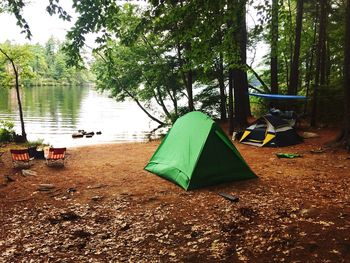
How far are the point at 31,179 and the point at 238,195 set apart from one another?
233 inches

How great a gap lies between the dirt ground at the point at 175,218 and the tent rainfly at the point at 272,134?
2.96 meters

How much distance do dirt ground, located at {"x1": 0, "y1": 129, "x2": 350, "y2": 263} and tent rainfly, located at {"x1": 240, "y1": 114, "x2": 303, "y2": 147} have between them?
2.96 m

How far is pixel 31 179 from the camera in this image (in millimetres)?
Answer: 8852

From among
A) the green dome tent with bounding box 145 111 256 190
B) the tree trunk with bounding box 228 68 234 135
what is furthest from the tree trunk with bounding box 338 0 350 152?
the tree trunk with bounding box 228 68 234 135

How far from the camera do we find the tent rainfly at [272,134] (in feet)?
40.9

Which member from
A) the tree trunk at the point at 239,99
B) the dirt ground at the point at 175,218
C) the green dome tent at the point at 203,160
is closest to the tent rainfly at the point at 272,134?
the tree trunk at the point at 239,99

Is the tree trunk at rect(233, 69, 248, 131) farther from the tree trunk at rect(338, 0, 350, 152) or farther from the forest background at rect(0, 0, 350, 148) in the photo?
the tree trunk at rect(338, 0, 350, 152)

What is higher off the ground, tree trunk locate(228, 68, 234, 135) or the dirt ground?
tree trunk locate(228, 68, 234, 135)

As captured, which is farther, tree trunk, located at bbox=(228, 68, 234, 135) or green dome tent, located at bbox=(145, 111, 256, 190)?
tree trunk, located at bbox=(228, 68, 234, 135)

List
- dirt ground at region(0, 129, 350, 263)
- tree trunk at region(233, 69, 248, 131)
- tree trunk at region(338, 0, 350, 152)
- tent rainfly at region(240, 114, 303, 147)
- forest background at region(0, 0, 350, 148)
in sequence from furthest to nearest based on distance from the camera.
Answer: tree trunk at region(233, 69, 248, 131), tent rainfly at region(240, 114, 303, 147), tree trunk at region(338, 0, 350, 152), forest background at region(0, 0, 350, 148), dirt ground at region(0, 129, 350, 263)

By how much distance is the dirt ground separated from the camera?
15.0ft

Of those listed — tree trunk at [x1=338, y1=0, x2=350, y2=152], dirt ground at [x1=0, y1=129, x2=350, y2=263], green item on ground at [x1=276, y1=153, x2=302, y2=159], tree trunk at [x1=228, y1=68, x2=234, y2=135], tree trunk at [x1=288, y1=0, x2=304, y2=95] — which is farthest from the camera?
tree trunk at [x1=288, y1=0, x2=304, y2=95]

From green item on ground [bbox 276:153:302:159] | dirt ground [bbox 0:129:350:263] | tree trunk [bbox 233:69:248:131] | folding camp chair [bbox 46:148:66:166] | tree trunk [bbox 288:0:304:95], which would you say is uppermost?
tree trunk [bbox 288:0:304:95]

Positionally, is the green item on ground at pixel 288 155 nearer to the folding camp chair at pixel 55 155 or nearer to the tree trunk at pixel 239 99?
the tree trunk at pixel 239 99
